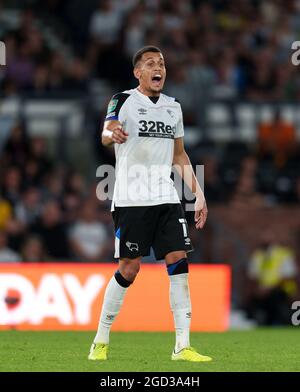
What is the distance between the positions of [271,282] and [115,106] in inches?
331

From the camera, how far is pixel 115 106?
972 centimetres

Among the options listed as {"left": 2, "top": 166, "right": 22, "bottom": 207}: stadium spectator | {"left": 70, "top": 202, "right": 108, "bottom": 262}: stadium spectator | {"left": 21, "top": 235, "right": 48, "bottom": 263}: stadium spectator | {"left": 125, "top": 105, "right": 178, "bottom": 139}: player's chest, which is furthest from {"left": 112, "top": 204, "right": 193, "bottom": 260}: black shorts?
{"left": 2, "top": 166, "right": 22, "bottom": 207}: stadium spectator

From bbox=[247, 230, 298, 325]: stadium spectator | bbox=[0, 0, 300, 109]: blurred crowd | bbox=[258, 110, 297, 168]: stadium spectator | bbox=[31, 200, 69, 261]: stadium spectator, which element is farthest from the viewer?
bbox=[0, 0, 300, 109]: blurred crowd

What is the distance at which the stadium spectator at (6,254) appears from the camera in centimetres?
1647

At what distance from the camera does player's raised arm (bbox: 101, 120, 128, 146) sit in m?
9.13

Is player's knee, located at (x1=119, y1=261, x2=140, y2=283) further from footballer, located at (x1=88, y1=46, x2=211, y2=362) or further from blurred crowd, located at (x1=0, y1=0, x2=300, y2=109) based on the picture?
blurred crowd, located at (x1=0, y1=0, x2=300, y2=109)

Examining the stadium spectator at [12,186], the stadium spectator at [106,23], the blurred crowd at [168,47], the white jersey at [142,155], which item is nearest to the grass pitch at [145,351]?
the white jersey at [142,155]

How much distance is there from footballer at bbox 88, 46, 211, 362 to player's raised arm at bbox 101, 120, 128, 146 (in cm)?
14

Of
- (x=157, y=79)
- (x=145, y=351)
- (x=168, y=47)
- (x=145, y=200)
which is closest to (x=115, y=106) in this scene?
(x=157, y=79)

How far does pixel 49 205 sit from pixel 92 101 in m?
2.57

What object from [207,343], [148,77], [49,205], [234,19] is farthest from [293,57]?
[148,77]

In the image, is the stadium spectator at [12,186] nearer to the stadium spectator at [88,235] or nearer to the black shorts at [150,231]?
the stadium spectator at [88,235]

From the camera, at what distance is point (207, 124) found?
64.6 feet

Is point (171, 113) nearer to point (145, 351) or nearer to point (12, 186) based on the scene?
point (145, 351)
